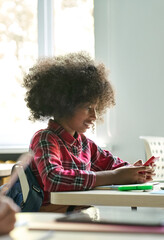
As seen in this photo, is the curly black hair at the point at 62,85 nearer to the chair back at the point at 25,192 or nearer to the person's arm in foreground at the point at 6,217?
the chair back at the point at 25,192

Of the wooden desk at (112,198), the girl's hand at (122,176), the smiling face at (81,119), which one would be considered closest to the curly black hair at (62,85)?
the smiling face at (81,119)

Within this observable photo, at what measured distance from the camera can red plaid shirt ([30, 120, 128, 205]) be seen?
150 cm

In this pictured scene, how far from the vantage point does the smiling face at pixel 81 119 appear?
1.76 meters

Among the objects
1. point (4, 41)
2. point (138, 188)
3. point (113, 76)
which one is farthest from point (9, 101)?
point (138, 188)

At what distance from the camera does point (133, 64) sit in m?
3.65

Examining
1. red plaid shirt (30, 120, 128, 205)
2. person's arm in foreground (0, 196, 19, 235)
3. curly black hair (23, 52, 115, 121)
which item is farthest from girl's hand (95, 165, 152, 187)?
person's arm in foreground (0, 196, 19, 235)

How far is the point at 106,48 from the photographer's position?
372 cm

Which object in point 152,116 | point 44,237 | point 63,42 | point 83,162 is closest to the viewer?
point 44,237

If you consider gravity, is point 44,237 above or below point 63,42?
below

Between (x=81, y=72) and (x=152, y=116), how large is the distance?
1.87m

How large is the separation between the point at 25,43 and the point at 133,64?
3.49 feet

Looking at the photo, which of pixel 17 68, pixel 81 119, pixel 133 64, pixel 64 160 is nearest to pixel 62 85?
pixel 81 119

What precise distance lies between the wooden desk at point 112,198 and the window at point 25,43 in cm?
262

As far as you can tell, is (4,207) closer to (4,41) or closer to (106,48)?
(106,48)
